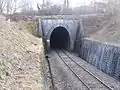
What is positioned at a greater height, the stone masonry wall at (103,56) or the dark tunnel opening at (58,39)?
the stone masonry wall at (103,56)

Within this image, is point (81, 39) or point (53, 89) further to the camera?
point (81, 39)

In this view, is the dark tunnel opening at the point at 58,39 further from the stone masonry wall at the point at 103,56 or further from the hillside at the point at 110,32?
the stone masonry wall at the point at 103,56

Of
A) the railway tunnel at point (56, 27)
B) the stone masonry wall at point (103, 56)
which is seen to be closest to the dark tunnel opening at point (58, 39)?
the railway tunnel at point (56, 27)

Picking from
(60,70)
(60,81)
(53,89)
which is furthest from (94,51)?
(53,89)

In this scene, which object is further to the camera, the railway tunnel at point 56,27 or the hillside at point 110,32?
the railway tunnel at point 56,27

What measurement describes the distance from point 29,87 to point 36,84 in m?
1.07

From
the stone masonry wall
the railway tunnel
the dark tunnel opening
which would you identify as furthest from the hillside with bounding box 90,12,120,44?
the dark tunnel opening

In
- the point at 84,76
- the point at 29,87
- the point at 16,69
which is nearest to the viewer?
the point at 29,87

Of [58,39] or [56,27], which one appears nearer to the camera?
[56,27]

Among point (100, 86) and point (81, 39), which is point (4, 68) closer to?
point (100, 86)

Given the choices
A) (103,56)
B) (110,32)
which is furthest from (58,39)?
(103,56)

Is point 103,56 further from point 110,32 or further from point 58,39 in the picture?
point 58,39

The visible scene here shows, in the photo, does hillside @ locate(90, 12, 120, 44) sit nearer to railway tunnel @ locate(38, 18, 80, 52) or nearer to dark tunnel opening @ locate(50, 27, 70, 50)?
railway tunnel @ locate(38, 18, 80, 52)

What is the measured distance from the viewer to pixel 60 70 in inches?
978
